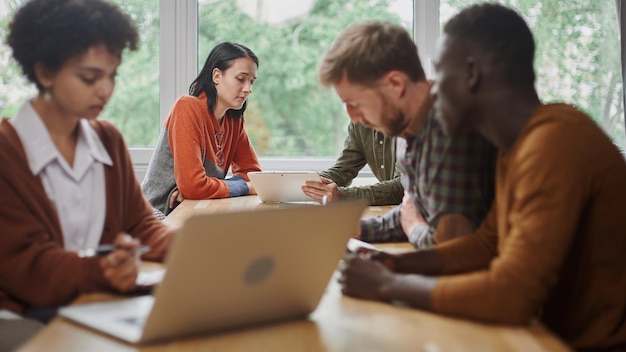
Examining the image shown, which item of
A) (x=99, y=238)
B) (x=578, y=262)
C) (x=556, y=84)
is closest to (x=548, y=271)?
(x=578, y=262)

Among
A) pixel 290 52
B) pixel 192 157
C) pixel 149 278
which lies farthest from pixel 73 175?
pixel 290 52

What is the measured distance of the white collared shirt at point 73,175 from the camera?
1.66 m

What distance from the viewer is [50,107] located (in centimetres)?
169

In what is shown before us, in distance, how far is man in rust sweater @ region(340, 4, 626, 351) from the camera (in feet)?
4.45

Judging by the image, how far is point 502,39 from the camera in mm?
1551

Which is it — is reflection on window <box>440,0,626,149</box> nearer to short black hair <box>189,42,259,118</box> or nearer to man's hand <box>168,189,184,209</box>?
short black hair <box>189,42,259,118</box>

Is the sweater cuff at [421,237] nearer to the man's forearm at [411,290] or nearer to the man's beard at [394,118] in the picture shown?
the man's beard at [394,118]

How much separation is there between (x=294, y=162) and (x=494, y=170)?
9.83 ft

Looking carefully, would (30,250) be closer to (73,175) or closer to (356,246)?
(73,175)

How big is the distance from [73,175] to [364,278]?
24.4 inches

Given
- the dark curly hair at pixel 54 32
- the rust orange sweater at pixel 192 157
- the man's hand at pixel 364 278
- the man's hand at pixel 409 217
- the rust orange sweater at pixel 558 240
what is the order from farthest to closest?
the rust orange sweater at pixel 192 157 → the man's hand at pixel 409 217 → the dark curly hair at pixel 54 32 → the man's hand at pixel 364 278 → the rust orange sweater at pixel 558 240

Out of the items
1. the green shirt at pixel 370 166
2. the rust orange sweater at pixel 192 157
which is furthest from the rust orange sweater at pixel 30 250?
the rust orange sweater at pixel 192 157

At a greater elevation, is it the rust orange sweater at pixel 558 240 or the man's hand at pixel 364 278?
the rust orange sweater at pixel 558 240

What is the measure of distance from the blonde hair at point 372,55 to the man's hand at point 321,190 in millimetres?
971
